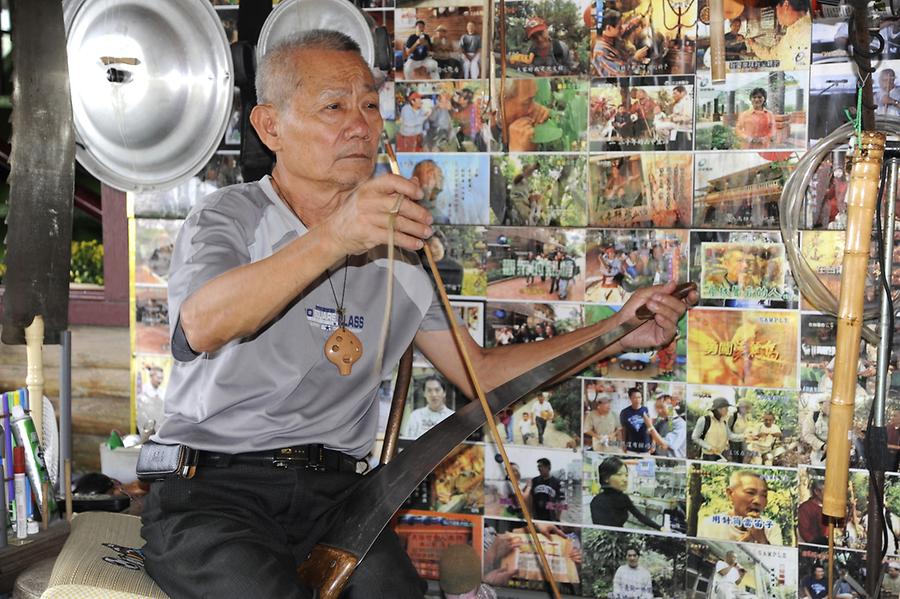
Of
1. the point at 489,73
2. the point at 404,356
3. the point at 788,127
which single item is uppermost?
the point at 489,73

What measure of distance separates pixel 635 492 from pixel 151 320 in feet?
4.97

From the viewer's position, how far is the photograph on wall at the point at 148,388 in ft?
9.68

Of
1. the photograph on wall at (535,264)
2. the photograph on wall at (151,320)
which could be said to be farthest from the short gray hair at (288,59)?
the photograph on wall at (151,320)

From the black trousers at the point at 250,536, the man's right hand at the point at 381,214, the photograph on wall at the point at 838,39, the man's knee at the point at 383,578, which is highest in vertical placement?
the photograph on wall at the point at 838,39

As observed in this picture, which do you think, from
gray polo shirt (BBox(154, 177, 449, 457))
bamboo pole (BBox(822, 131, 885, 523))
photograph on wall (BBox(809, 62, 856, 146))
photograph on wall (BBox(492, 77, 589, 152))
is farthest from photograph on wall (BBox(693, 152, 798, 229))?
gray polo shirt (BBox(154, 177, 449, 457))

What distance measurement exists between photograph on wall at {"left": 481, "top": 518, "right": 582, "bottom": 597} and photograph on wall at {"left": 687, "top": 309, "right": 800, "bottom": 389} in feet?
1.86

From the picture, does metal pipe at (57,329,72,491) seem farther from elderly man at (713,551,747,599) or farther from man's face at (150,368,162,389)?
elderly man at (713,551,747,599)

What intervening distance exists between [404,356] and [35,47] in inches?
53.9

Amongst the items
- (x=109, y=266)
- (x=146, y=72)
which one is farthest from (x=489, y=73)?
(x=109, y=266)

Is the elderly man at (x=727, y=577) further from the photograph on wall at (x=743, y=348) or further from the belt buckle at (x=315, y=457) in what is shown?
the belt buckle at (x=315, y=457)

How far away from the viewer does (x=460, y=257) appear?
8.74 ft

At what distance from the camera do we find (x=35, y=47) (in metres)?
2.58

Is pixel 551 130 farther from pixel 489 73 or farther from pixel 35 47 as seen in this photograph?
pixel 35 47

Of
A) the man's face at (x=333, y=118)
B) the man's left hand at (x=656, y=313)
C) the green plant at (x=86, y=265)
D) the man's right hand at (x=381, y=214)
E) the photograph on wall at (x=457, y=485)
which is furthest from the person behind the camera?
the green plant at (x=86, y=265)
